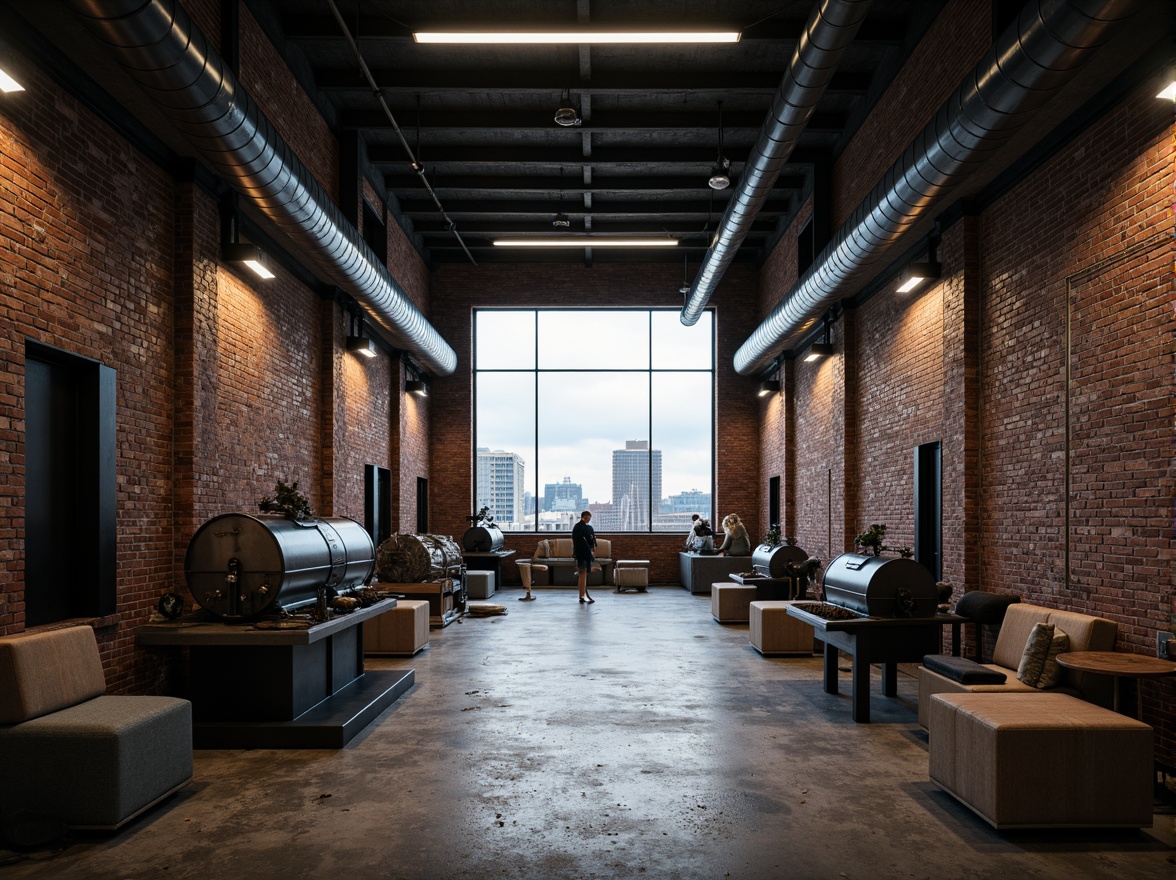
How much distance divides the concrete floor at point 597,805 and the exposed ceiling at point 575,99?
225 inches

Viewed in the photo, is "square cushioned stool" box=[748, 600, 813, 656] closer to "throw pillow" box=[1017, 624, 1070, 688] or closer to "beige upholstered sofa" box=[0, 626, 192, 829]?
"throw pillow" box=[1017, 624, 1070, 688]

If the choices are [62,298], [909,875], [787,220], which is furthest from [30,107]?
[787,220]

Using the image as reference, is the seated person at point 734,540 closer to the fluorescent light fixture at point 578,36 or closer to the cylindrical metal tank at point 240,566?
the fluorescent light fixture at point 578,36

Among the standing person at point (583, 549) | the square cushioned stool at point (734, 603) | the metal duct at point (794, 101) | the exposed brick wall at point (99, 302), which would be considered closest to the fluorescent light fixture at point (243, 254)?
the exposed brick wall at point (99, 302)

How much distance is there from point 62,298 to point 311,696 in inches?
132

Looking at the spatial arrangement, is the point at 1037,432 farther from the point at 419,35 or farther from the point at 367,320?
the point at 367,320

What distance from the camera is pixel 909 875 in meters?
3.67

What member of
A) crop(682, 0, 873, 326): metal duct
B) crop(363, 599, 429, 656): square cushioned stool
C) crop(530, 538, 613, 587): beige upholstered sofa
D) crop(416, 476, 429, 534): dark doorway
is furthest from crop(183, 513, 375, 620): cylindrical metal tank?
crop(530, 538, 613, 587): beige upholstered sofa

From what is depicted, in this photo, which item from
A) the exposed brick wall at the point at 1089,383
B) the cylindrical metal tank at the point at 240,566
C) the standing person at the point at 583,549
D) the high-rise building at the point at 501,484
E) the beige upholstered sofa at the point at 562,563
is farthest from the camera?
the high-rise building at the point at 501,484

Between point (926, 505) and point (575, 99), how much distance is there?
676cm

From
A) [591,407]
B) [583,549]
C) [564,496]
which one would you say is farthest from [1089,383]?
[564,496]

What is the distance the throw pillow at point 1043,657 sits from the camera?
16.6 ft

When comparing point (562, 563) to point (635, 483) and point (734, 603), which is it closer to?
point (635, 483)

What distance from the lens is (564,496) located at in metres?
19.0
